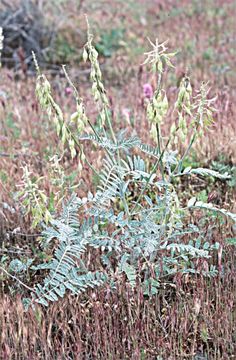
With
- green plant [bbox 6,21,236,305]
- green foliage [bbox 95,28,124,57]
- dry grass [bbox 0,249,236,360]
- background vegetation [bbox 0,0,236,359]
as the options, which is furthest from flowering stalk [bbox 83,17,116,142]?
green foliage [bbox 95,28,124,57]

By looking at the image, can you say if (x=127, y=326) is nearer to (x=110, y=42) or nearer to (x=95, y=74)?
(x=95, y=74)

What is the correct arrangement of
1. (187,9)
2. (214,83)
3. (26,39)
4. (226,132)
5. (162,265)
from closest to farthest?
1. (162,265)
2. (226,132)
3. (214,83)
4. (26,39)
5. (187,9)

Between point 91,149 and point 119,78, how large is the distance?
2.06m

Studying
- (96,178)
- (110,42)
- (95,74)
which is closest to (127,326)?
(95,74)

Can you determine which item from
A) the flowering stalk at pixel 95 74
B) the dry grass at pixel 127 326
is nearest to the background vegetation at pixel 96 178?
the dry grass at pixel 127 326

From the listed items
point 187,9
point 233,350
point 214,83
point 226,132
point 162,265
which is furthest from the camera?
point 187,9

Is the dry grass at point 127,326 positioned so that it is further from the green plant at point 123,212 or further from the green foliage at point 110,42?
the green foliage at point 110,42

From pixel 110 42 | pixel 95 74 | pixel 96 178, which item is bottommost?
pixel 96 178

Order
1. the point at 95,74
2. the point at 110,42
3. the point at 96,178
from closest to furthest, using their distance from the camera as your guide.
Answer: the point at 95,74
the point at 96,178
the point at 110,42

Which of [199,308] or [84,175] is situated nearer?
[199,308]

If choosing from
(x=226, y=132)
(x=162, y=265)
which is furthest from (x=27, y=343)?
(x=226, y=132)

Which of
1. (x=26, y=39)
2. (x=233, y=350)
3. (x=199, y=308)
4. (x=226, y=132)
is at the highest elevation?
(x=26, y=39)

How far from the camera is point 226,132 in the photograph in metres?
3.61

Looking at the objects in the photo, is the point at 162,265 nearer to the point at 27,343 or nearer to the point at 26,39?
the point at 27,343
